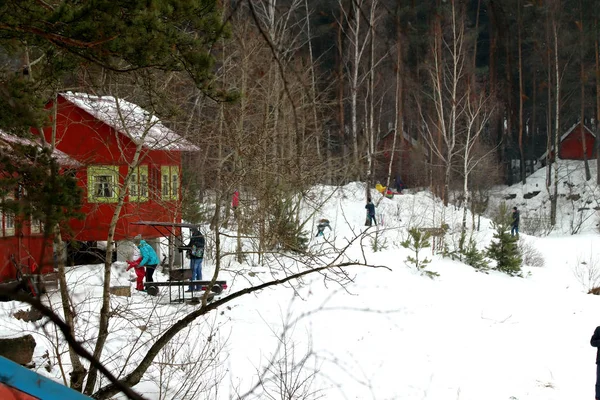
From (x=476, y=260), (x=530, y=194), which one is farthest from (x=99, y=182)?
(x=530, y=194)

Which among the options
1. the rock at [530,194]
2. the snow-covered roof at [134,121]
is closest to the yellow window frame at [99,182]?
the snow-covered roof at [134,121]

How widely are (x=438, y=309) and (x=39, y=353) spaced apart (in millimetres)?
9750

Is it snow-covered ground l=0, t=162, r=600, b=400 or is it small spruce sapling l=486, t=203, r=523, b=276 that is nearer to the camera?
snow-covered ground l=0, t=162, r=600, b=400

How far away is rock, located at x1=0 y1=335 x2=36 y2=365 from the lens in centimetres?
803

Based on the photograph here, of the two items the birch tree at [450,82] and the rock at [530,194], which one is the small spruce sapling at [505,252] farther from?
the rock at [530,194]

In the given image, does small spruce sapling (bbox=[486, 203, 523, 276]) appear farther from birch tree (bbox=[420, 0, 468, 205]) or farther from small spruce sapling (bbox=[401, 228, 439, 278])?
birch tree (bbox=[420, 0, 468, 205])

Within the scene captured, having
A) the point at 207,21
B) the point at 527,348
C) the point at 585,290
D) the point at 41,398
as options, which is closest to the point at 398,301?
the point at 527,348

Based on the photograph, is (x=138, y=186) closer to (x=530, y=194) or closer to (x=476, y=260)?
(x=476, y=260)

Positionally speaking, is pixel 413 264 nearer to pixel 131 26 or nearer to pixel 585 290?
pixel 585 290

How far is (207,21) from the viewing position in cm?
487

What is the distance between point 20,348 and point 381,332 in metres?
8.15

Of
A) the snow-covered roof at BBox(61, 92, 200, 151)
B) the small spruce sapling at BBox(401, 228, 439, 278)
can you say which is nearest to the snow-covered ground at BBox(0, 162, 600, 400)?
the small spruce sapling at BBox(401, 228, 439, 278)

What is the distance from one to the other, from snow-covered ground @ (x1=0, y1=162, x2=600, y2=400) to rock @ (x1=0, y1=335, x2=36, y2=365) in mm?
233

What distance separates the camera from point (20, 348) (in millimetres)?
8211
